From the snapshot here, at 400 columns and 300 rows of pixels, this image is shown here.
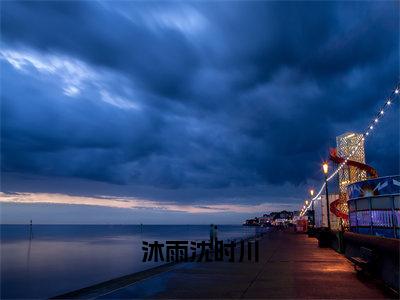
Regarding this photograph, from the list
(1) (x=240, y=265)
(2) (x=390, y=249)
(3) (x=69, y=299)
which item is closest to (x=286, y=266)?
(1) (x=240, y=265)

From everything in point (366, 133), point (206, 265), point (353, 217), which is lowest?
point (206, 265)

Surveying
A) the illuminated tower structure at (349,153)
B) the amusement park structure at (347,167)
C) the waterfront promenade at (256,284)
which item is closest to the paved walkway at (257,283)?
the waterfront promenade at (256,284)

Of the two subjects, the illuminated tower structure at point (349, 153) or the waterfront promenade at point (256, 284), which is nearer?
the waterfront promenade at point (256, 284)

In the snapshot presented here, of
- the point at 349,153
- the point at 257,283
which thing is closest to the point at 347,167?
the point at 349,153

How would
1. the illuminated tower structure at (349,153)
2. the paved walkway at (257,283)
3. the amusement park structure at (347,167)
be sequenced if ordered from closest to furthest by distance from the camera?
the paved walkway at (257,283) → the amusement park structure at (347,167) → the illuminated tower structure at (349,153)

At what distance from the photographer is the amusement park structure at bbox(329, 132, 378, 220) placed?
1759 inches

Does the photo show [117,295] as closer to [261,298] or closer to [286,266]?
[261,298]

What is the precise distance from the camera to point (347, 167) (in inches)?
1901

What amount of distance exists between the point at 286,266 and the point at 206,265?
341cm

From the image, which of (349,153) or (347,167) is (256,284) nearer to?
(349,153)

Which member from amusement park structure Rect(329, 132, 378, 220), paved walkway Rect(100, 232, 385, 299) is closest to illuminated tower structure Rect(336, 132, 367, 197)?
amusement park structure Rect(329, 132, 378, 220)

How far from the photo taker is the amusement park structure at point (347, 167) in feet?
147

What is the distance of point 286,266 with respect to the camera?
16.7 m

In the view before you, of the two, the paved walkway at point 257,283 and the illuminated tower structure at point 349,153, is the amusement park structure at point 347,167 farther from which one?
the paved walkway at point 257,283
